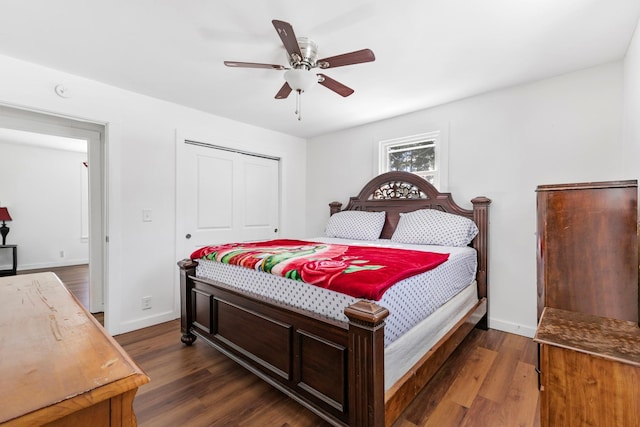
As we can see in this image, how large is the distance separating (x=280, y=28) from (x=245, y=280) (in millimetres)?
1528

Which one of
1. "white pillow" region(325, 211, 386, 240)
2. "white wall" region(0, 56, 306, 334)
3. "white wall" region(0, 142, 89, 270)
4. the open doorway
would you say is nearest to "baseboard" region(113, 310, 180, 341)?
"white wall" region(0, 56, 306, 334)

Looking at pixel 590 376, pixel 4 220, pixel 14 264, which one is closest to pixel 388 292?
pixel 590 376

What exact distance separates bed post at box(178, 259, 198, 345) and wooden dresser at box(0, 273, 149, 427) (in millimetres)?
1570

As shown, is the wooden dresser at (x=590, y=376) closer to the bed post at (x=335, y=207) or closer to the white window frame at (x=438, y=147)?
the white window frame at (x=438, y=147)

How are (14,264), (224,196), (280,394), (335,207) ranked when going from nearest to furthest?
(280,394), (224,196), (335,207), (14,264)

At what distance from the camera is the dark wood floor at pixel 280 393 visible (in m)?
1.59

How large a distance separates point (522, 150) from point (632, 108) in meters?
0.82

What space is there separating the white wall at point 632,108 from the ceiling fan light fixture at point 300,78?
6.50 ft

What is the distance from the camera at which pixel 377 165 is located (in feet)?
12.2

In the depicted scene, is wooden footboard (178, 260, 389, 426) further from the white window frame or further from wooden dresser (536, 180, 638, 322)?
the white window frame

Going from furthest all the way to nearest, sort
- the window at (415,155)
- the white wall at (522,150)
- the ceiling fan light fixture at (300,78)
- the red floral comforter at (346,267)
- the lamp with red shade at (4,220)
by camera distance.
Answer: the lamp with red shade at (4,220), the window at (415,155), the white wall at (522,150), the ceiling fan light fixture at (300,78), the red floral comforter at (346,267)

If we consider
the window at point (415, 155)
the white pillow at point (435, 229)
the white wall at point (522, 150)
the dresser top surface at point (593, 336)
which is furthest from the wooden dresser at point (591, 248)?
the window at point (415, 155)

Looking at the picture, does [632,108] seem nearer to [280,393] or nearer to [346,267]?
[346,267]

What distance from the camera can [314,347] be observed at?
58.8 inches
